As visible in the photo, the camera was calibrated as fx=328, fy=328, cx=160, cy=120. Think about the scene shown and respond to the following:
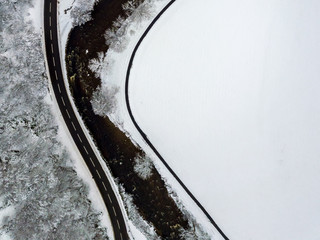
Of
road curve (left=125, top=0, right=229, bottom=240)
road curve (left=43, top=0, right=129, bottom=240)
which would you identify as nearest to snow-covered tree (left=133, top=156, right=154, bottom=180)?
road curve (left=125, top=0, right=229, bottom=240)

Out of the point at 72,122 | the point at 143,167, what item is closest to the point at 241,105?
the point at 143,167

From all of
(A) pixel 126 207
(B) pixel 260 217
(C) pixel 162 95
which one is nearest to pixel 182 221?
(A) pixel 126 207

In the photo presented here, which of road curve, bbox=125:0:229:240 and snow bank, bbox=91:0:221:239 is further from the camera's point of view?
road curve, bbox=125:0:229:240

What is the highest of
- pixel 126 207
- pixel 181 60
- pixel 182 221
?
pixel 181 60

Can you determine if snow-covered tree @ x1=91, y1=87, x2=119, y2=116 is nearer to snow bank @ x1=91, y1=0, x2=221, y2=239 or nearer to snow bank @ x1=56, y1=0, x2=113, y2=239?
snow bank @ x1=91, y1=0, x2=221, y2=239

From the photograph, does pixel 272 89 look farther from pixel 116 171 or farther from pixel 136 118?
pixel 116 171

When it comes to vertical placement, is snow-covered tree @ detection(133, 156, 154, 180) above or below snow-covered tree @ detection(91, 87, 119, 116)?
below
